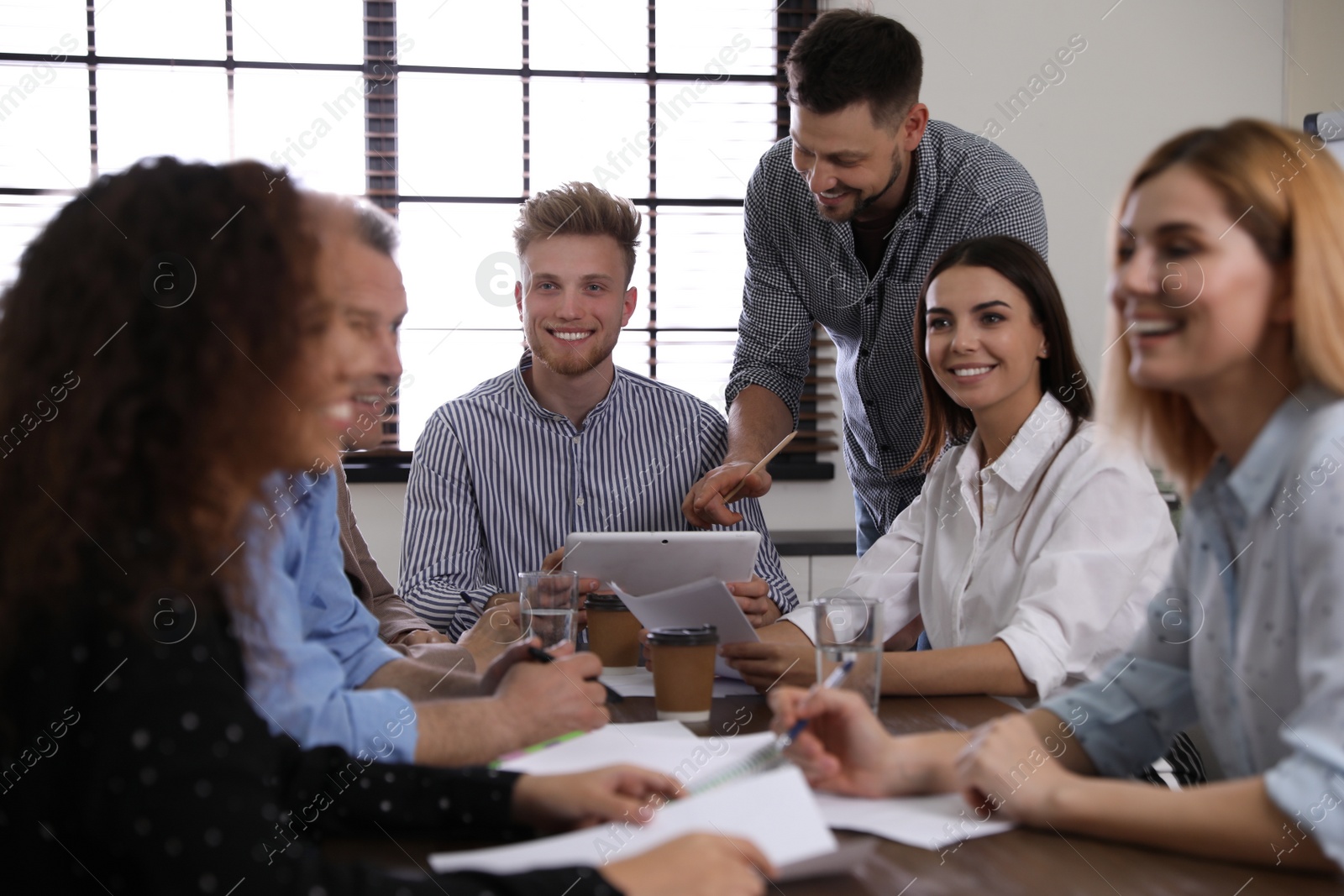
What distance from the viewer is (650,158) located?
12.9 ft

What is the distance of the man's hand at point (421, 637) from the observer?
1.93 metres

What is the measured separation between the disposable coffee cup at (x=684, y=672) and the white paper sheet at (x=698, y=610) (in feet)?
0.22

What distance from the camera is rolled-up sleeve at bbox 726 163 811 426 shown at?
105 inches

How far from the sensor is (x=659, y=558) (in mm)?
1676

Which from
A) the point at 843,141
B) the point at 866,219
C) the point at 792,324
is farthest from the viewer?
the point at 792,324

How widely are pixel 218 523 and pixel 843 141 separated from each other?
5.87ft

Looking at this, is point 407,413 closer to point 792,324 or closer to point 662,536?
point 792,324

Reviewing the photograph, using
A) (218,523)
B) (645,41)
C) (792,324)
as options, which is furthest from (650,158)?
(218,523)

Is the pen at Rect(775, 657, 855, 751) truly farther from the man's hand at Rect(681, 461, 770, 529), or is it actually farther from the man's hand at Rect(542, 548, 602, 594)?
the man's hand at Rect(681, 461, 770, 529)

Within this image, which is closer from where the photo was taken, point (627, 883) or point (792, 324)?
point (627, 883)

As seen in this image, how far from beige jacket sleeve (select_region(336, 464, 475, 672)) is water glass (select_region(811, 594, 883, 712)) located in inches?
30.2

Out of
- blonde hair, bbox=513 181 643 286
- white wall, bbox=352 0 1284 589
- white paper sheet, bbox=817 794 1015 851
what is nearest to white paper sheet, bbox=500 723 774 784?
white paper sheet, bbox=817 794 1015 851

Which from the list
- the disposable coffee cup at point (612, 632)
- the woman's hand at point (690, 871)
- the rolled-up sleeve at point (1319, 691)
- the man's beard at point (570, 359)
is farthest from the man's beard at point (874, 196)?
the woman's hand at point (690, 871)

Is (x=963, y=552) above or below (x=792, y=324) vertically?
below
